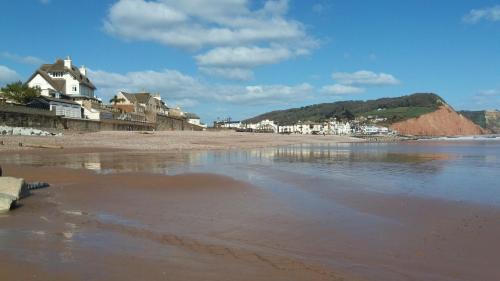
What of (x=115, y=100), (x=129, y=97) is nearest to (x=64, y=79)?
(x=115, y=100)

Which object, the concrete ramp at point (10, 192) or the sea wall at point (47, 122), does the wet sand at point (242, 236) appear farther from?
the sea wall at point (47, 122)

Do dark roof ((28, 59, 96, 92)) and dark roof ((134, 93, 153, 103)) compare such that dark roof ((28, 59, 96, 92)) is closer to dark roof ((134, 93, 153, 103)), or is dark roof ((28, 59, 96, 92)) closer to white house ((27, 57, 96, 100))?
white house ((27, 57, 96, 100))

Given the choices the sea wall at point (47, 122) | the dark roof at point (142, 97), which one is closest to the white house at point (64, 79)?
the sea wall at point (47, 122)

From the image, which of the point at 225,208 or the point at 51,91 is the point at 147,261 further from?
the point at 51,91

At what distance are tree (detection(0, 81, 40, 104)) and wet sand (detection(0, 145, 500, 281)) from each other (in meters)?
42.7

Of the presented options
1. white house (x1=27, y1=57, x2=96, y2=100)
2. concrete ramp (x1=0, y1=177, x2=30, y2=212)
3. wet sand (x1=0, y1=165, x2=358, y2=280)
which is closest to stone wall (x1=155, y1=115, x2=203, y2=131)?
white house (x1=27, y1=57, x2=96, y2=100)

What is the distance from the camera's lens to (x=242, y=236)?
8195mm

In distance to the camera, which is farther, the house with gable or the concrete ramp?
the house with gable

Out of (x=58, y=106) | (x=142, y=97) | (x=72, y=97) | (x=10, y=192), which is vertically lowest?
(x=10, y=192)

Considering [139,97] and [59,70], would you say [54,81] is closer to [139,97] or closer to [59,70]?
[59,70]

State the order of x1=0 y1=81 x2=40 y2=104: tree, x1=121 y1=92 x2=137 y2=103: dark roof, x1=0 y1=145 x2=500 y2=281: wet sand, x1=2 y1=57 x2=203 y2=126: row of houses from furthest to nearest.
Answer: x1=121 y1=92 x2=137 y2=103: dark roof → x1=2 y1=57 x2=203 y2=126: row of houses → x1=0 y1=81 x2=40 y2=104: tree → x1=0 y1=145 x2=500 y2=281: wet sand

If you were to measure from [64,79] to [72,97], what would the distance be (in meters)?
3.78

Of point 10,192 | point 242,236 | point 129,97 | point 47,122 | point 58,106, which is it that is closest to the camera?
point 242,236

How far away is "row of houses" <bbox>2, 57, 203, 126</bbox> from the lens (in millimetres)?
55181
